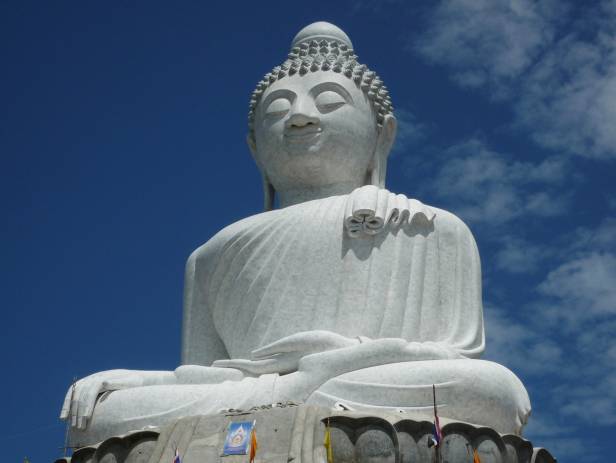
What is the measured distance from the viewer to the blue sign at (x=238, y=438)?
338 inches

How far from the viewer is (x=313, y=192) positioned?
1192cm

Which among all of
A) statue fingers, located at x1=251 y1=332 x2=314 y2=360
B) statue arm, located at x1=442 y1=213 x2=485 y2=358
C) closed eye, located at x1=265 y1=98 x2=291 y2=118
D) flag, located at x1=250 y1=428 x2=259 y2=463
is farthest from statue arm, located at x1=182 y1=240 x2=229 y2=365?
flag, located at x1=250 y1=428 x2=259 y2=463

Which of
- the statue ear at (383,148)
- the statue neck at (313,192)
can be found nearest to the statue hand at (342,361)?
the statue neck at (313,192)

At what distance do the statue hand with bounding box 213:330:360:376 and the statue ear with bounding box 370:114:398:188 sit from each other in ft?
8.34

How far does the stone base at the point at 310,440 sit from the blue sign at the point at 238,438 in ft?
0.15

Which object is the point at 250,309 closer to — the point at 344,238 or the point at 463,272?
the point at 344,238

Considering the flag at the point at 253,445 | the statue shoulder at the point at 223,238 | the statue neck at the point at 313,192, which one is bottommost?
the flag at the point at 253,445

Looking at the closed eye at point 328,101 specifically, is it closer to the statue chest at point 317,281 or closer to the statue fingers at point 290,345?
the statue chest at point 317,281

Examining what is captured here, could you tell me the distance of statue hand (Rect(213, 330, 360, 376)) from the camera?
9.93 metres

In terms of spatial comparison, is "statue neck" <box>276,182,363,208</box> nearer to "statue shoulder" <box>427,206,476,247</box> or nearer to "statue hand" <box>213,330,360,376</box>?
"statue shoulder" <box>427,206,476,247</box>

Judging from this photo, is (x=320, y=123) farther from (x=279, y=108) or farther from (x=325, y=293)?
(x=325, y=293)

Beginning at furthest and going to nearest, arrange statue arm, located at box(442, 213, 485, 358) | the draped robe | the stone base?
statue arm, located at box(442, 213, 485, 358)
the draped robe
the stone base

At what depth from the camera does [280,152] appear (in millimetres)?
11820

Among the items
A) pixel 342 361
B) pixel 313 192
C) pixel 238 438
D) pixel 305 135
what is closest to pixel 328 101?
pixel 305 135
